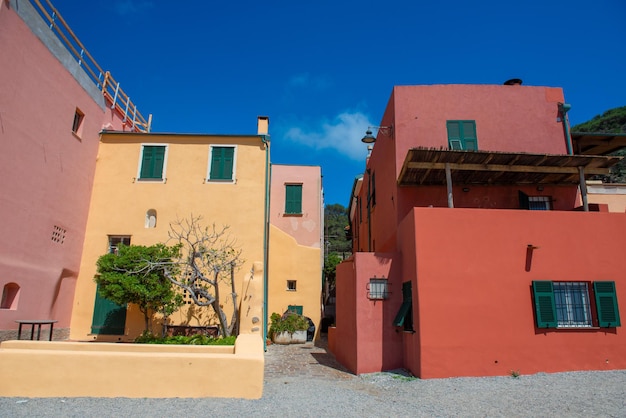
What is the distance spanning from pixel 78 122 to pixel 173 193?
375 cm

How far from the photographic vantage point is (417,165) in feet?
32.2

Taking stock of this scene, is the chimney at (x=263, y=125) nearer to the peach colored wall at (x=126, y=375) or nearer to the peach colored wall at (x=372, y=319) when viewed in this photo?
the peach colored wall at (x=372, y=319)

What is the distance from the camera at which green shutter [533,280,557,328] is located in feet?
27.8

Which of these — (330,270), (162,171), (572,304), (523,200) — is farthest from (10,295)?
(330,270)

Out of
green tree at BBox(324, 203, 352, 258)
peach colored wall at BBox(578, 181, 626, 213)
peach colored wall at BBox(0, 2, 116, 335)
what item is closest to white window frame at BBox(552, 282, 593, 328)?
peach colored wall at BBox(578, 181, 626, 213)

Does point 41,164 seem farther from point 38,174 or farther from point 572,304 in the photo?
point 572,304

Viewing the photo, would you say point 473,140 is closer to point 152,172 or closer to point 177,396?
point 177,396

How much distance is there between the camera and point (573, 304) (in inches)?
346

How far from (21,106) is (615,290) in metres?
14.7

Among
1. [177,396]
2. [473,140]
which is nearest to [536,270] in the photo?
[473,140]

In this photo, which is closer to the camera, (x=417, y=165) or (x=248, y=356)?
(x=248, y=356)

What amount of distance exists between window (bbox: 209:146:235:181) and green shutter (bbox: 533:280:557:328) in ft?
32.9

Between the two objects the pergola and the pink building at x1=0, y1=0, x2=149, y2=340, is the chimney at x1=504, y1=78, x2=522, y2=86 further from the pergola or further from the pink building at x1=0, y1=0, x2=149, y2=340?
the pink building at x1=0, y1=0, x2=149, y2=340

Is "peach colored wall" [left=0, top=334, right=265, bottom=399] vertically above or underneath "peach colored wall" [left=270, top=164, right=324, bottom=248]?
underneath
